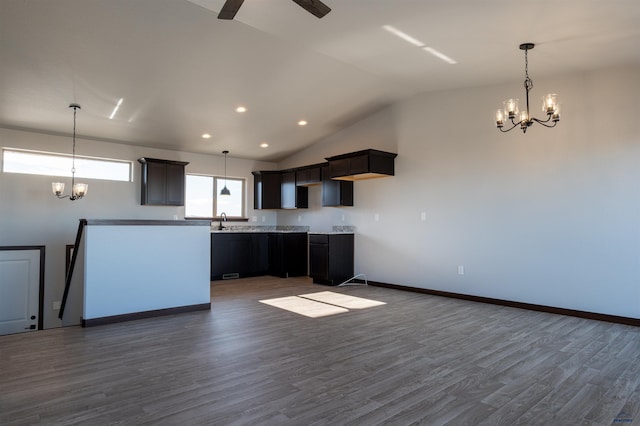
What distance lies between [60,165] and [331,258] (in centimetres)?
480

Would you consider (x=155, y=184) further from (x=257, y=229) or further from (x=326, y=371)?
(x=326, y=371)

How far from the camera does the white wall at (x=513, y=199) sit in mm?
4262

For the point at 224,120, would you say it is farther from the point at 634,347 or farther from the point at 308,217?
the point at 634,347

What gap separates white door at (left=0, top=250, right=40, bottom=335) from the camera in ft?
19.1

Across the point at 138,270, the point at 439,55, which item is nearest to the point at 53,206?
the point at 138,270

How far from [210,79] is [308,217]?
3923 millimetres

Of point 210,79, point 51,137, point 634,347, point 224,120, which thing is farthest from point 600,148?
point 51,137

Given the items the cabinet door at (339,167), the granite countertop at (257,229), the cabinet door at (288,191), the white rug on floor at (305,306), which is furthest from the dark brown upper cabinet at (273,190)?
the white rug on floor at (305,306)

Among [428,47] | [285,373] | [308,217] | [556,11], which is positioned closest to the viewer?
[285,373]

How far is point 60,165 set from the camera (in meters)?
6.35

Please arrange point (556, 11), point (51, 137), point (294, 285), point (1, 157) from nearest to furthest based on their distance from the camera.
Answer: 1. point (556, 11)
2. point (1, 157)
3. point (51, 137)
4. point (294, 285)

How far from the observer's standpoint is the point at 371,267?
267 inches

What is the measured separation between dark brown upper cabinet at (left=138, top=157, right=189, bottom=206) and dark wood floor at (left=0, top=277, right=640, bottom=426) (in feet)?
11.0

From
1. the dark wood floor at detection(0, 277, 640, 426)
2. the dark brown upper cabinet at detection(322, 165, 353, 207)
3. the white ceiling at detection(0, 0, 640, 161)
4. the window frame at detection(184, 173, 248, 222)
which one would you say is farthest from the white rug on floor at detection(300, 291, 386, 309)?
the window frame at detection(184, 173, 248, 222)
